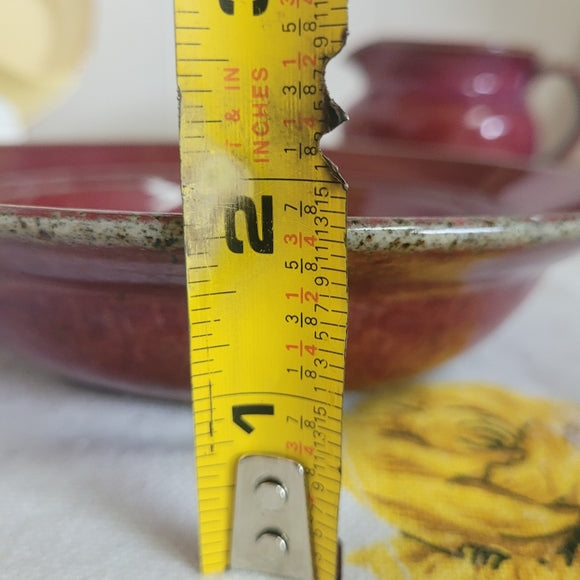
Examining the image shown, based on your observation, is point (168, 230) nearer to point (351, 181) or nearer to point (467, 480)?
point (467, 480)

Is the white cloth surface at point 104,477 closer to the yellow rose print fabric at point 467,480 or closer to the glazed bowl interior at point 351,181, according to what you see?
the yellow rose print fabric at point 467,480

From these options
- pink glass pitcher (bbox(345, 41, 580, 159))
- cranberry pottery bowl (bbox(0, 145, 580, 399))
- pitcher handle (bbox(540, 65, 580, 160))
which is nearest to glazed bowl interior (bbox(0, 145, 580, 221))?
cranberry pottery bowl (bbox(0, 145, 580, 399))

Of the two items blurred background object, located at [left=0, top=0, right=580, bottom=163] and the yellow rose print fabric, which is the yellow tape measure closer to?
the yellow rose print fabric

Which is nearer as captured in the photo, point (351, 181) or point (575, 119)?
point (351, 181)

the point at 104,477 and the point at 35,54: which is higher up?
the point at 35,54

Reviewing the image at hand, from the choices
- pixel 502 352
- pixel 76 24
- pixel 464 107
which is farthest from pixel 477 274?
pixel 76 24

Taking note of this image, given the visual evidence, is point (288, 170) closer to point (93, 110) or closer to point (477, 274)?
point (477, 274)

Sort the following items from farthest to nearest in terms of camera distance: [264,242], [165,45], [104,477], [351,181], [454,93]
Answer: [165,45] < [454,93] < [351,181] < [104,477] < [264,242]

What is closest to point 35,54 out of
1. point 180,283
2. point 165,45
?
point 165,45
